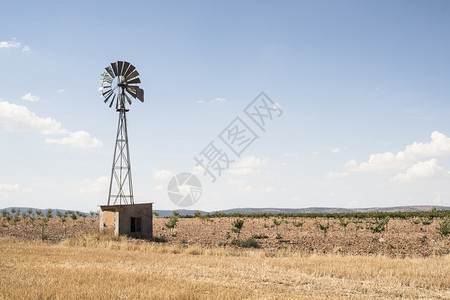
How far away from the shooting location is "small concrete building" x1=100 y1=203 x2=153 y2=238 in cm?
3147

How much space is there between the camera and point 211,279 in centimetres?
1348

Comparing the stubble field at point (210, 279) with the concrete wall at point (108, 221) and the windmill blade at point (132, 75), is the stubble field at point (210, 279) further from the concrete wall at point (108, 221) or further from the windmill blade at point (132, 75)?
the windmill blade at point (132, 75)

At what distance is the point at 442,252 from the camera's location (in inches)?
1048

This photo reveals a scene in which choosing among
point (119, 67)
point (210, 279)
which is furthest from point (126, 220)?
point (210, 279)

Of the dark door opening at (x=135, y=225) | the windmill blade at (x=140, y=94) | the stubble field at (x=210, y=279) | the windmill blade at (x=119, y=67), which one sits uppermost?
the windmill blade at (x=119, y=67)

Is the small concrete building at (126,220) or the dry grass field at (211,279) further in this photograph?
the small concrete building at (126,220)

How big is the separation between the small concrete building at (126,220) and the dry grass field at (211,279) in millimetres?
12063

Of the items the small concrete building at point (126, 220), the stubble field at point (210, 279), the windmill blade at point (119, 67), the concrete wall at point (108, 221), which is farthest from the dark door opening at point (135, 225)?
the windmill blade at point (119, 67)

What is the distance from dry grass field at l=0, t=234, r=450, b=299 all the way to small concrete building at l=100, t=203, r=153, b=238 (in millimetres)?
12063

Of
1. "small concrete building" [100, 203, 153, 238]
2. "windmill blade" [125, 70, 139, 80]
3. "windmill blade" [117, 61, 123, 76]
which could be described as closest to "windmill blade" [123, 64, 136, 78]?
"windmill blade" [125, 70, 139, 80]

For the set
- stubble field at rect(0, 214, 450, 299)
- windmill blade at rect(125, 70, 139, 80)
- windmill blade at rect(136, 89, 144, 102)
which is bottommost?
stubble field at rect(0, 214, 450, 299)

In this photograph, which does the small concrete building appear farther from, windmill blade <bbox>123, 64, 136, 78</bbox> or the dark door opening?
windmill blade <bbox>123, 64, 136, 78</bbox>

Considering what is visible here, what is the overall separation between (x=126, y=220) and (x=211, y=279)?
20188 mm

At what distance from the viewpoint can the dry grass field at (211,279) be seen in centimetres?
1044
